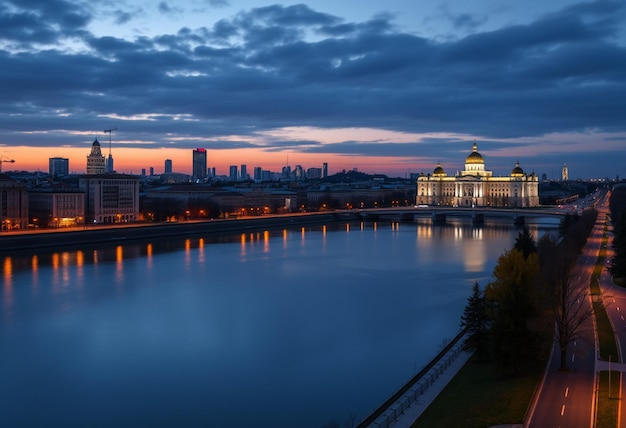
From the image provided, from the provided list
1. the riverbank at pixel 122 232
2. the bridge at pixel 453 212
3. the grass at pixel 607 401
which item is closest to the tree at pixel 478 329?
the grass at pixel 607 401

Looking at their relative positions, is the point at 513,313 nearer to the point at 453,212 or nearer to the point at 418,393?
the point at 418,393

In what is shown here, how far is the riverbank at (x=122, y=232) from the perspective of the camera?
87.2ft

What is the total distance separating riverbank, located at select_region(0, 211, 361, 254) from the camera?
26.6m

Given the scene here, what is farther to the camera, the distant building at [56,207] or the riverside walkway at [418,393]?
the distant building at [56,207]

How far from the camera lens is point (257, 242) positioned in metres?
32.0

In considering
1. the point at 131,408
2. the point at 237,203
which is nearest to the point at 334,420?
the point at 131,408

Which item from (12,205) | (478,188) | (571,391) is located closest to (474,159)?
(478,188)

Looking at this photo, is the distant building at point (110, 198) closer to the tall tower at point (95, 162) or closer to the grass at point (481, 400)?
the tall tower at point (95, 162)

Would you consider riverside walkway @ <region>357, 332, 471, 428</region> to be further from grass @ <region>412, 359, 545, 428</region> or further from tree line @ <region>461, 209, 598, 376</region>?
tree line @ <region>461, 209, 598, 376</region>

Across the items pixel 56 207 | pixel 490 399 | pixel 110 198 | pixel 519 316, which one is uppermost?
pixel 110 198

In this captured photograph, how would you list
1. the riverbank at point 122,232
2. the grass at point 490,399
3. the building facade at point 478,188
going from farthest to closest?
the building facade at point 478,188 → the riverbank at point 122,232 → the grass at point 490,399

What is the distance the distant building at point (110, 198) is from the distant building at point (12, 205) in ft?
16.9

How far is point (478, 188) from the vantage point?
68250 millimetres

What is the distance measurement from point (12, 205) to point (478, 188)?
47.4 metres
